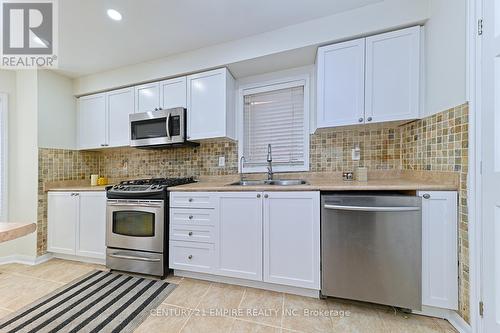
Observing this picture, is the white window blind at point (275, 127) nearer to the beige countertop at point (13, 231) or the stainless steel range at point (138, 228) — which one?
the stainless steel range at point (138, 228)

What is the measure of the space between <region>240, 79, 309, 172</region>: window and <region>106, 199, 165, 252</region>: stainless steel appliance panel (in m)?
1.15

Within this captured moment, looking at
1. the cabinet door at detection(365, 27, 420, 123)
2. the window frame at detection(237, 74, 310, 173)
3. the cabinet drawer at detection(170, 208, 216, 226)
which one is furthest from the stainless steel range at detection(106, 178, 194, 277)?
the cabinet door at detection(365, 27, 420, 123)

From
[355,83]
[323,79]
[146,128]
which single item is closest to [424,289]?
[355,83]

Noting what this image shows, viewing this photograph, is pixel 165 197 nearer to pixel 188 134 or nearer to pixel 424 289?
pixel 188 134

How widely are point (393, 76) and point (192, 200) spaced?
2.13m

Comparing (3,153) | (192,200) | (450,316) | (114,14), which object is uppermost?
(114,14)

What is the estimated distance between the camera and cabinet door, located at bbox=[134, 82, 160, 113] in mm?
2549

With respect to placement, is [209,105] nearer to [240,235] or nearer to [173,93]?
[173,93]

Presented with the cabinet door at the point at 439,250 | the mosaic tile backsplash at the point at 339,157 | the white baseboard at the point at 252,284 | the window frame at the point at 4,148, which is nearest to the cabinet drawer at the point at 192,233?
the white baseboard at the point at 252,284

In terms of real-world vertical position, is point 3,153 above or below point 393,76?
below

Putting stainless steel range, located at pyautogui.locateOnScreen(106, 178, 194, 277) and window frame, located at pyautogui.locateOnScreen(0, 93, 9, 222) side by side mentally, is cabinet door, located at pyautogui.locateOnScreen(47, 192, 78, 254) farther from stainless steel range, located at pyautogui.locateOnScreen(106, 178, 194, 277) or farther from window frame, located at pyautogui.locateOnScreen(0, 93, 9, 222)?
stainless steel range, located at pyautogui.locateOnScreen(106, 178, 194, 277)

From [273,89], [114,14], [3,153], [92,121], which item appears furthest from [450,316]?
[3,153]

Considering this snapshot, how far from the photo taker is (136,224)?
2.14m

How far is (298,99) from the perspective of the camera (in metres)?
2.41
